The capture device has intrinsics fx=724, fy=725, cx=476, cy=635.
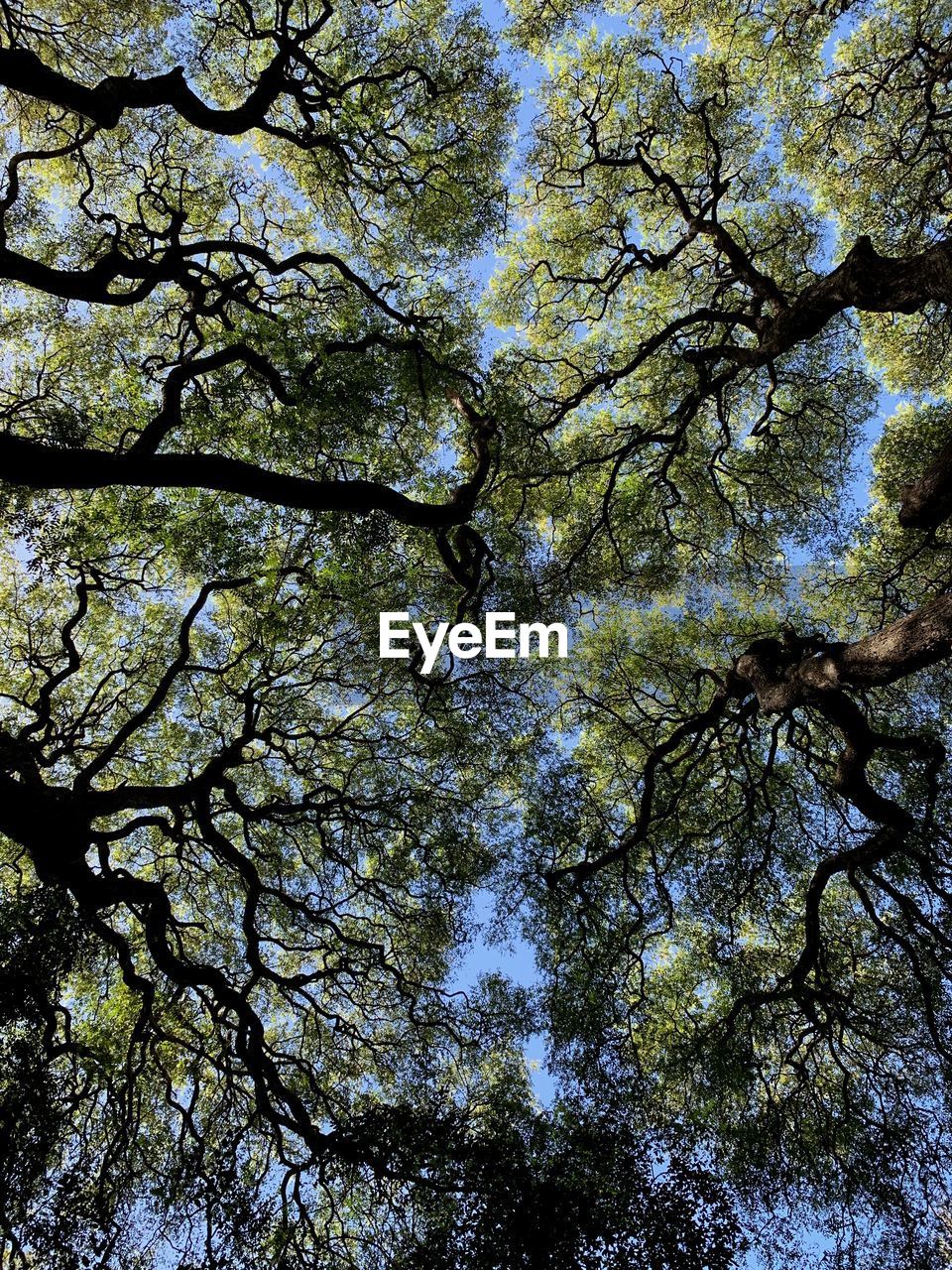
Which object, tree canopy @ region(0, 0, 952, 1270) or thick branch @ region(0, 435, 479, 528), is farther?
tree canopy @ region(0, 0, 952, 1270)

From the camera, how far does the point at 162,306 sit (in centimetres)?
1136

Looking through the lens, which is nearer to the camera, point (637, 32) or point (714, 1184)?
point (714, 1184)

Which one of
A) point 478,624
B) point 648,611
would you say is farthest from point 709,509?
point 478,624

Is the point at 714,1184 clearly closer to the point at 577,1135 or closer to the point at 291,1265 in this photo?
the point at 577,1135

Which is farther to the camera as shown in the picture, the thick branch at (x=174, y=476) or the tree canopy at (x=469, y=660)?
the tree canopy at (x=469, y=660)

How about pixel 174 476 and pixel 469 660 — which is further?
pixel 469 660

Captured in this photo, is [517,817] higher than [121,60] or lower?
lower

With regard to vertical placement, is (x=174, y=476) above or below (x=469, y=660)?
below

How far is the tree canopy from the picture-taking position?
6.84 m

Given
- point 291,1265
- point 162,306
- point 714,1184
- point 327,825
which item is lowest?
point 291,1265

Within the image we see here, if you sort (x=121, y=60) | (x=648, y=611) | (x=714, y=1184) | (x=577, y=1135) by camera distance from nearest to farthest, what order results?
(x=714, y=1184) < (x=577, y=1135) < (x=121, y=60) < (x=648, y=611)

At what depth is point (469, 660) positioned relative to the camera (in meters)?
10.7

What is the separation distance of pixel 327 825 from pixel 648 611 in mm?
6360

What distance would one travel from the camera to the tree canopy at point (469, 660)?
6.84m
